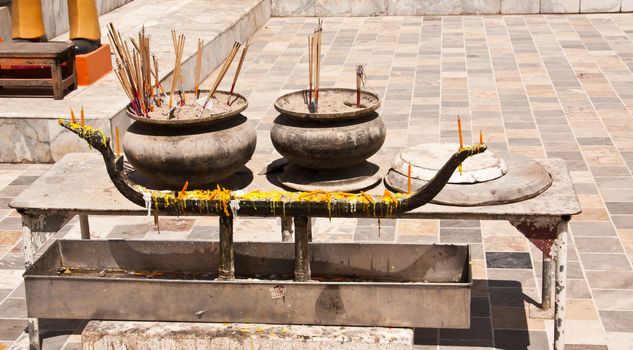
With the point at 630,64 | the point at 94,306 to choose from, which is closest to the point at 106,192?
the point at 94,306

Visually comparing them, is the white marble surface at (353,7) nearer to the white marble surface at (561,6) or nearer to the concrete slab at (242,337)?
the white marble surface at (561,6)

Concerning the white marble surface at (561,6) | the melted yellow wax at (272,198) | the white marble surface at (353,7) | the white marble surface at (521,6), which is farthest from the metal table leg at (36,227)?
the white marble surface at (561,6)

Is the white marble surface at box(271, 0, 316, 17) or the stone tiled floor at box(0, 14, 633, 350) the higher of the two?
the white marble surface at box(271, 0, 316, 17)

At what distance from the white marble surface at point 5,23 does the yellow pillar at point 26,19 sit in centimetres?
123

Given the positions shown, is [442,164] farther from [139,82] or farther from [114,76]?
[114,76]

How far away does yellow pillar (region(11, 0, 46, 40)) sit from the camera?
8.48 metres

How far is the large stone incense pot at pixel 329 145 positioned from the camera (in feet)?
15.4

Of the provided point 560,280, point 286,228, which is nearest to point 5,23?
point 286,228

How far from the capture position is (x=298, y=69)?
36.5 ft

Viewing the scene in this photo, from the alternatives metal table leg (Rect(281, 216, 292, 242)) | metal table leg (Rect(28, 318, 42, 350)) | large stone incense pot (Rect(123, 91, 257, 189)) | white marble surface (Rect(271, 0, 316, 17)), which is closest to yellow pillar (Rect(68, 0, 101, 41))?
metal table leg (Rect(281, 216, 292, 242))

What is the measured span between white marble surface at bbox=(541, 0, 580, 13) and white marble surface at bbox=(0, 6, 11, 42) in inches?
291

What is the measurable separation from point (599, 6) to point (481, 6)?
64.3 inches

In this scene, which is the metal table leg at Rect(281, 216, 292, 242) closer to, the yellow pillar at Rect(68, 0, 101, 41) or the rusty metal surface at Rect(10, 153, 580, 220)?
the rusty metal surface at Rect(10, 153, 580, 220)

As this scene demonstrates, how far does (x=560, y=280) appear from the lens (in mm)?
4535
